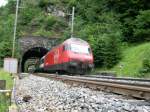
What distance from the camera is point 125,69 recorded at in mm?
31859

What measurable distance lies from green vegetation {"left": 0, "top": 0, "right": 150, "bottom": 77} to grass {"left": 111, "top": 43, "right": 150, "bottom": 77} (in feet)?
0.46

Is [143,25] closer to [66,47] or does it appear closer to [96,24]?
[96,24]

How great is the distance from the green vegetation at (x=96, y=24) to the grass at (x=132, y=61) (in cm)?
14

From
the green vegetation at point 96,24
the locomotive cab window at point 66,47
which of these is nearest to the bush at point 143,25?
the green vegetation at point 96,24

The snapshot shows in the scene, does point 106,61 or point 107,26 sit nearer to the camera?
point 106,61

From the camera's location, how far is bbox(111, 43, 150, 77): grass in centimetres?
3013

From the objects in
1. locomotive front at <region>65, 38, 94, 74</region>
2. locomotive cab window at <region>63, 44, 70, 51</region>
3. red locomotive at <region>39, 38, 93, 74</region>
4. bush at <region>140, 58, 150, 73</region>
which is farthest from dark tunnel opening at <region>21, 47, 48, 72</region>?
bush at <region>140, 58, 150, 73</region>

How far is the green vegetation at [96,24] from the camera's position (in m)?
36.9

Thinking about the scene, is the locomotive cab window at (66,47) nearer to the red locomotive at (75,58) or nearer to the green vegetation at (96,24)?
the red locomotive at (75,58)

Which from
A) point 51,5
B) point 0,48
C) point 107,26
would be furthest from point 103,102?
point 51,5

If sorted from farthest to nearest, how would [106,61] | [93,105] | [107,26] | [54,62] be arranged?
[107,26], [106,61], [54,62], [93,105]

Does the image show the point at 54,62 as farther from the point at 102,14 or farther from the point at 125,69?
the point at 102,14

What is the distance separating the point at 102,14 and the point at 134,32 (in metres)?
11.6

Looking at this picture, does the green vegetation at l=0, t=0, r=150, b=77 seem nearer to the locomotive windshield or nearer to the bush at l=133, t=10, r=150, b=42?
the bush at l=133, t=10, r=150, b=42
